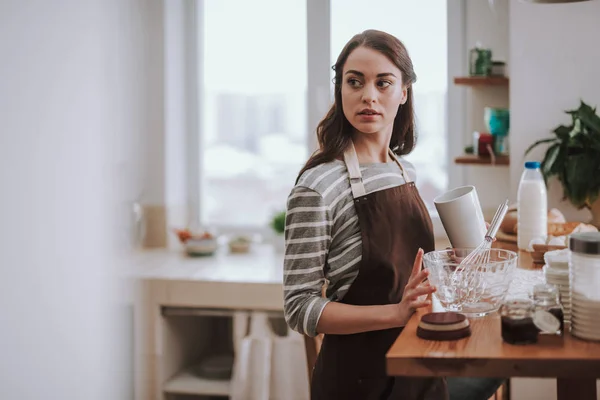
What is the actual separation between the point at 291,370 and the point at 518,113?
135cm

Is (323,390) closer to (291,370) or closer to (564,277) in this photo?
(564,277)

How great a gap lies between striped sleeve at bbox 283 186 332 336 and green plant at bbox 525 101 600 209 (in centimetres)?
144

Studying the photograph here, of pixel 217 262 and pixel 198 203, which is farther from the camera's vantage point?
pixel 198 203

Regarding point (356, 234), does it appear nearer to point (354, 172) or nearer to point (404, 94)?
point (354, 172)

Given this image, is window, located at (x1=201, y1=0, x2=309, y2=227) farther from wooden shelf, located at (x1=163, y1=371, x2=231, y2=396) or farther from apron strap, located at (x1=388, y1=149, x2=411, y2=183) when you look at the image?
apron strap, located at (x1=388, y1=149, x2=411, y2=183)

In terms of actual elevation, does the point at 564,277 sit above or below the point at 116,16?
below

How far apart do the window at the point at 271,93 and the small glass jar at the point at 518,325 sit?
2.37m

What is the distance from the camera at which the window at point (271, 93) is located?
3.43 m

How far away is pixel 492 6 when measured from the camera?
3.25 m

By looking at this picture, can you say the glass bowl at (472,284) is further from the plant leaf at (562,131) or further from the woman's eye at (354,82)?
the plant leaf at (562,131)

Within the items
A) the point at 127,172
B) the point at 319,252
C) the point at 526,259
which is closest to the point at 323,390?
the point at 319,252

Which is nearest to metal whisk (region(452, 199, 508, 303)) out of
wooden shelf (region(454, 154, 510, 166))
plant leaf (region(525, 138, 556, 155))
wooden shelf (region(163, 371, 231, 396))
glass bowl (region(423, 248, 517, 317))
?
glass bowl (region(423, 248, 517, 317))

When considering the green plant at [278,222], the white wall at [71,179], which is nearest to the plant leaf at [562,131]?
the green plant at [278,222]

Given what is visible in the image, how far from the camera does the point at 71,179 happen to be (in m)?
2.79
